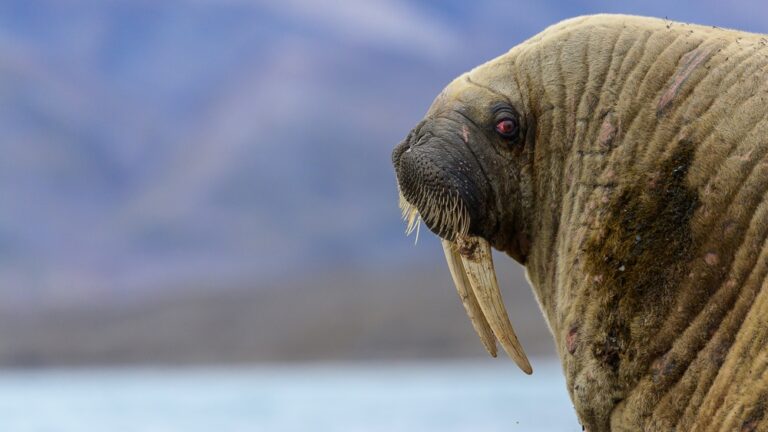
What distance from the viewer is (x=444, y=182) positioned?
4.36 metres

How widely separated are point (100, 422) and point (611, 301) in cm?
3596

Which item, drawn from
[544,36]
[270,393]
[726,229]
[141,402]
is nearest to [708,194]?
[726,229]

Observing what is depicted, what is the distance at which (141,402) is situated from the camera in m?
56.1

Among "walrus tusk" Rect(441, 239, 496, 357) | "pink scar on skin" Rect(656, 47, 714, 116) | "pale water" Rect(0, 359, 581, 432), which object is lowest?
"pale water" Rect(0, 359, 581, 432)

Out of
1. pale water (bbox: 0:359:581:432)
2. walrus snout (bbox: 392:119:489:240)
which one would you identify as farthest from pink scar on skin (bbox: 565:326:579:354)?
pale water (bbox: 0:359:581:432)

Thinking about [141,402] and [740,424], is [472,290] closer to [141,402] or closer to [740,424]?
[740,424]

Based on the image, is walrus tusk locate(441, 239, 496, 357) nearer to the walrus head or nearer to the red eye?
the walrus head

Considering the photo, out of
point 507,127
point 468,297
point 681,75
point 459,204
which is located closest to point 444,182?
point 459,204

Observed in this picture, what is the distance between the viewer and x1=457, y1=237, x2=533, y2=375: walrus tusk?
436 cm

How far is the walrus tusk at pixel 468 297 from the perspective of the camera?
4.64 meters

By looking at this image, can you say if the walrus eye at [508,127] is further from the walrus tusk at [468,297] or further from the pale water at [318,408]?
the pale water at [318,408]

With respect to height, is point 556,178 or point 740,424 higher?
point 556,178

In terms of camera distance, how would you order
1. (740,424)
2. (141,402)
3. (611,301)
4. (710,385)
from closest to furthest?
(740,424)
(710,385)
(611,301)
(141,402)

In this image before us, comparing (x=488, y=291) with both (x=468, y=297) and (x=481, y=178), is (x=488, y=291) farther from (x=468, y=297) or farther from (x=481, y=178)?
(x=481, y=178)
